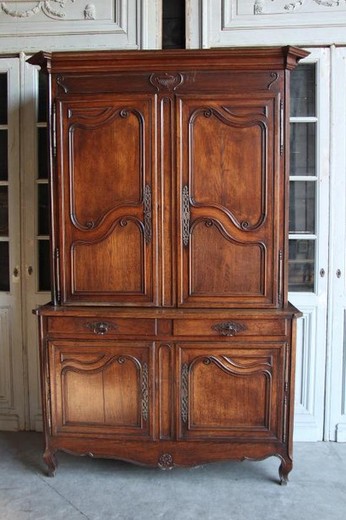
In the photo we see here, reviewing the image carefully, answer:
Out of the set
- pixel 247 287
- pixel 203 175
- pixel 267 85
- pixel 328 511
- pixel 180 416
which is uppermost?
pixel 267 85

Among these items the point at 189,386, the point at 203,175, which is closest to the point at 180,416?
the point at 189,386

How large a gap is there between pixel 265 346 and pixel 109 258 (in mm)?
871

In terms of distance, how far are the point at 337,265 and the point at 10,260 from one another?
2.00 m

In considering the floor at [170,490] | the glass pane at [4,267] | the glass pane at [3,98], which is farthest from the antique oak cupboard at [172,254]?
the glass pane at [4,267]

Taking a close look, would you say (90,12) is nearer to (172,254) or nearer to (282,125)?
(282,125)

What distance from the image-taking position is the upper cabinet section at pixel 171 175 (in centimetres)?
212

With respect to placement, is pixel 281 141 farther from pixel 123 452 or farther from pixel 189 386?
pixel 123 452

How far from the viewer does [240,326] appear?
2123 millimetres

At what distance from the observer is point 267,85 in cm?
211

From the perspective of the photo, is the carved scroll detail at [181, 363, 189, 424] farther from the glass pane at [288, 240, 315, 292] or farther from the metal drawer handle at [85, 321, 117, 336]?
the glass pane at [288, 240, 315, 292]

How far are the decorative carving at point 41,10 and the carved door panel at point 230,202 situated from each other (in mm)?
1153

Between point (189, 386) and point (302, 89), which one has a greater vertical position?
point (302, 89)

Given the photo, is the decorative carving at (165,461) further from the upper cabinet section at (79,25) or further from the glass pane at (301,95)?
the upper cabinet section at (79,25)

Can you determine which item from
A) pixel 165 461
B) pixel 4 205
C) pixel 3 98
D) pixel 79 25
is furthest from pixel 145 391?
pixel 79 25
